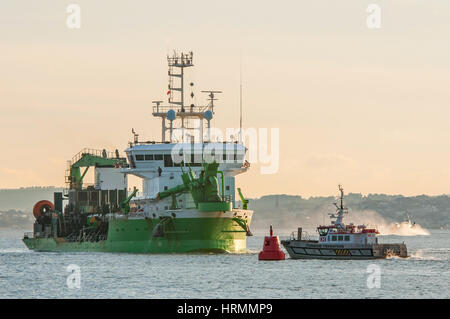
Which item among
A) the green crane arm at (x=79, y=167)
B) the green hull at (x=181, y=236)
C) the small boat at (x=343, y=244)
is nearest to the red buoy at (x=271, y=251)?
the small boat at (x=343, y=244)

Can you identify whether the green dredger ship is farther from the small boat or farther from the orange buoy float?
the orange buoy float

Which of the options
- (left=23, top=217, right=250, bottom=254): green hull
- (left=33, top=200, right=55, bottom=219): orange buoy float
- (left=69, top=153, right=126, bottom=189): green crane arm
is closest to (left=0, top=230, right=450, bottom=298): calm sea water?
(left=23, top=217, right=250, bottom=254): green hull

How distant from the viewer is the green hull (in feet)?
266

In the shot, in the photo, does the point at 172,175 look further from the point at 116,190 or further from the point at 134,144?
the point at 116,190

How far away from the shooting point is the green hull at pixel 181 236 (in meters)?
80.9

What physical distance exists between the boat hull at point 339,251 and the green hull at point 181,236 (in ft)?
15.6

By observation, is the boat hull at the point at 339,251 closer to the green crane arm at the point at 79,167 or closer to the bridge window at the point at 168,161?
the bridge window at the point at 168,161

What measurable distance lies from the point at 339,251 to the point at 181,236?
41.7 feet

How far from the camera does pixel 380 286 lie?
57.6 meters

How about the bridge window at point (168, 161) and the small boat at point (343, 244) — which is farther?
the bridge window at point (168, 161)

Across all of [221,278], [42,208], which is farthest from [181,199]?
[42,208]

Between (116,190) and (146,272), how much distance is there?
155 ft

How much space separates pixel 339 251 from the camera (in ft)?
253
